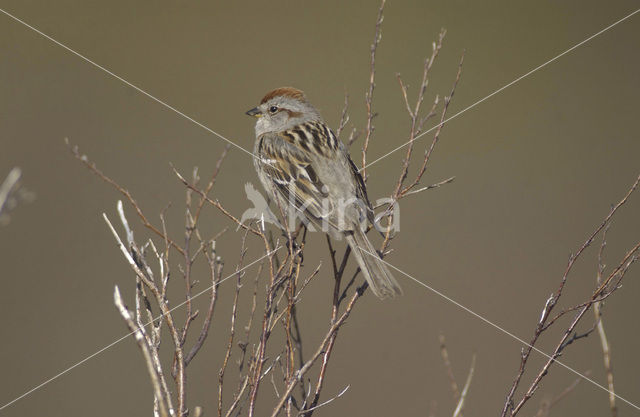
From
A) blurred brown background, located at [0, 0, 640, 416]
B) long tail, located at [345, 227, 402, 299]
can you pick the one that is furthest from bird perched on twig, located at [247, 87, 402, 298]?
blurred brown background, located at [0, 0, 640, 416]

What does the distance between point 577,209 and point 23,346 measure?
21.6ft

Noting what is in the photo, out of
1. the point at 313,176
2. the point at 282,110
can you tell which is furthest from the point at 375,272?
the point at 282,110

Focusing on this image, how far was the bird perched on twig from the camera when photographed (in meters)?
3.52

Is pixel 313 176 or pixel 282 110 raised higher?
pixel 282 110

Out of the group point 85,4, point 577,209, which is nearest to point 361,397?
point 577,209

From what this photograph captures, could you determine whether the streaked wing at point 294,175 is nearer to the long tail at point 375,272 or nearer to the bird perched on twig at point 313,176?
the bird perched on twig at point 313,176

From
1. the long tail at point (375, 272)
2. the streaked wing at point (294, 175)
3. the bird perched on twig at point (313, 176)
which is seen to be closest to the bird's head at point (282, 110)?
the bird perched on twig at point (313, 176)

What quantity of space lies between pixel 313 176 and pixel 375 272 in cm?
93

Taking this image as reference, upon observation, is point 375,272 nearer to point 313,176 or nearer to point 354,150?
point 313,176

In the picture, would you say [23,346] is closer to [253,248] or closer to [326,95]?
[253,248]

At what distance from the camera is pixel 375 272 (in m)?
3.37

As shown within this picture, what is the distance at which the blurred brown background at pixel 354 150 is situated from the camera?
21.7ft

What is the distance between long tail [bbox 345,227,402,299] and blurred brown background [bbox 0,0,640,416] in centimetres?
331

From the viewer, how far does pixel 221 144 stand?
29.1ft
